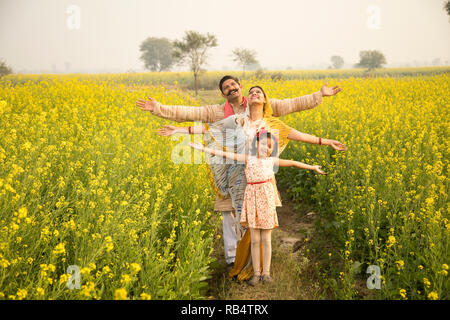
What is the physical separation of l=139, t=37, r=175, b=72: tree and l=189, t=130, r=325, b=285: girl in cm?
5404

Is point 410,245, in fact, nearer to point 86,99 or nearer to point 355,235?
point 355,235

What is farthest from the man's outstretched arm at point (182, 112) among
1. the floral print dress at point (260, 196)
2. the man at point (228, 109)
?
the floral print dress at point (260, 196)

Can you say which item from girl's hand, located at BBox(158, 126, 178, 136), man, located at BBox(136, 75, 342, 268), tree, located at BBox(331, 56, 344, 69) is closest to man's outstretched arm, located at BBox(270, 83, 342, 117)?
man, located at BBox(136, 75, 342, 268)

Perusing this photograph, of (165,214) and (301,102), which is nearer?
(301,102)

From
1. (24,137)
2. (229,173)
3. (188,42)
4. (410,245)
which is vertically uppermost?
(188,42)

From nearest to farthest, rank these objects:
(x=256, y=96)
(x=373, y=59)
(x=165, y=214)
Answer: (x=256, y=96)
(x=165, y=214)
(x=373, y=59)

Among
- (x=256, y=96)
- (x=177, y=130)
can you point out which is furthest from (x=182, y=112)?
(x=256, y=96)

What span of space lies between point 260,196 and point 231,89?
1.02 meters

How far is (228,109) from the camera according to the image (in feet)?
11.1

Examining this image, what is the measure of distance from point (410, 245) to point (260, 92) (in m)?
1.78

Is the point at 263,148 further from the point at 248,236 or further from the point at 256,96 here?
the point at 248,236

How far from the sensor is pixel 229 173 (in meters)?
3.41

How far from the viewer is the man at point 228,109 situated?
10.8 feet
